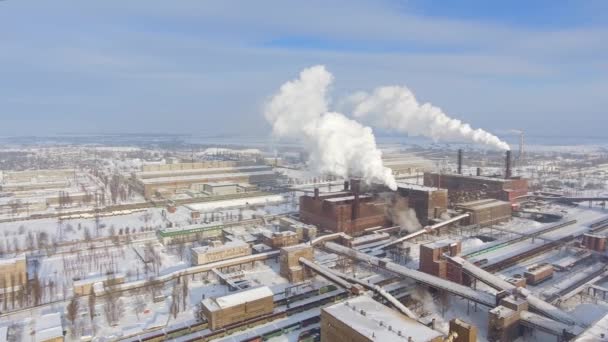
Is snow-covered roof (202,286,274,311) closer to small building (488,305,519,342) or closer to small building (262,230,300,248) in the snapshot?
small building (262,230,300,248)

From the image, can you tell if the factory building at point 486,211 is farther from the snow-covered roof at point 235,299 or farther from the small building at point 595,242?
the snow-covered roof at point 235,299

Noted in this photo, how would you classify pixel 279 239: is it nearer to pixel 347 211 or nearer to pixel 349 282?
pixel 347 211

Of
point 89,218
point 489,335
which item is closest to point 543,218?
point 489,335

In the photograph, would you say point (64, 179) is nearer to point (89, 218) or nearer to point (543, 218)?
point (89, 218)

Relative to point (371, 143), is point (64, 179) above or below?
below

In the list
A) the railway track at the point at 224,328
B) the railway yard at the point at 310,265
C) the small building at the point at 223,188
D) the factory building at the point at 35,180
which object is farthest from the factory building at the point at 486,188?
the factory building at the point at 35,180
